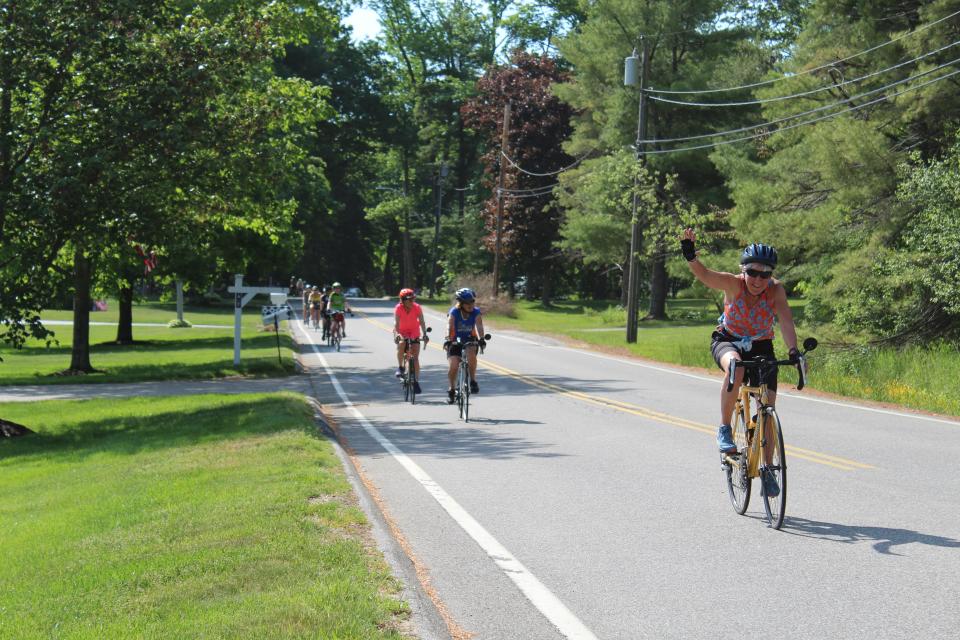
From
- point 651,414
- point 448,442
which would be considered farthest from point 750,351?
point 651,414

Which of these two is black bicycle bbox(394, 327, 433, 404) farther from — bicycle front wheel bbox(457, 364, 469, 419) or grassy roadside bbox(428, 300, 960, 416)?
grassy roadside bbox(428, 300, 960, 416)

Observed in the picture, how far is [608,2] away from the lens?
46.1m

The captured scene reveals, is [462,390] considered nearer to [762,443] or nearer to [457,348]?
[457,348]

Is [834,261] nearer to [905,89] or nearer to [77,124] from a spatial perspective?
[905,89]

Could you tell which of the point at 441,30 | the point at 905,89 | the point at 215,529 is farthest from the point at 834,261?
the point at 441,30

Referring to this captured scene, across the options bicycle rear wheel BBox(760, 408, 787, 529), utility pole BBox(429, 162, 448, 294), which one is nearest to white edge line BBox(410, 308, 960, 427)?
bicycle rear wheel BBox(760, 408, 787, 529)

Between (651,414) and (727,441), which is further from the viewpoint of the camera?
(651,414)

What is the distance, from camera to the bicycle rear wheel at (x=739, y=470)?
820 centimetres

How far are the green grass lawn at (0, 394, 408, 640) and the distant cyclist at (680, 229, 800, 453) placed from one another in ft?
10.1

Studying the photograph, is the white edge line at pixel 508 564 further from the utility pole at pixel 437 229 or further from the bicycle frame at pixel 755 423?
the utility pole at pixel 437 229

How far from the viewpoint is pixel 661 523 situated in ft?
26.6

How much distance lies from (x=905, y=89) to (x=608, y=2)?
75.2 feet

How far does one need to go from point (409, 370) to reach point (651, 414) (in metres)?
4.79

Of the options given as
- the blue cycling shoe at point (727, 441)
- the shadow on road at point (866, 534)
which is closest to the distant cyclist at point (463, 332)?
the blue cycling shoe at point (727, 441)
